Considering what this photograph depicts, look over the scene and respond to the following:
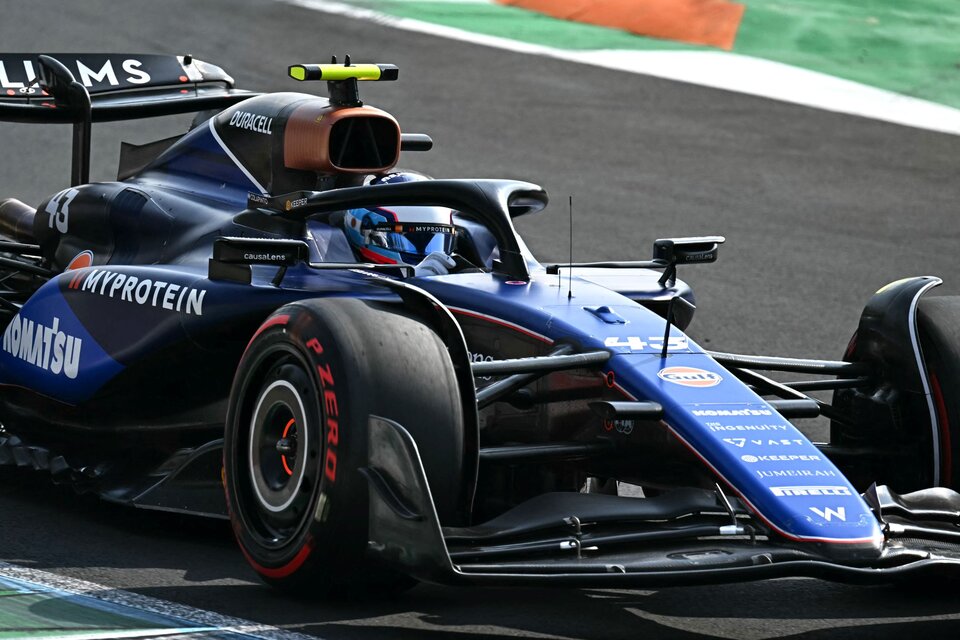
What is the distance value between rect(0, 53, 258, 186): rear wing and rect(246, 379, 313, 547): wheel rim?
314 cm

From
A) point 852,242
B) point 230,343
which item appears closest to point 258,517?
point 230,343

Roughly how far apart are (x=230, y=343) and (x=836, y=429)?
225 centimetres

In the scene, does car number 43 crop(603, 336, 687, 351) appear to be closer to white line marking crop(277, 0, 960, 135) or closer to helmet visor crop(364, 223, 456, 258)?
helmet visor crop(364, 223, 456, 258)

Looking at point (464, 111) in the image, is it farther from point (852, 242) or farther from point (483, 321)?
point (483, 321)

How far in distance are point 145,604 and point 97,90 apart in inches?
160

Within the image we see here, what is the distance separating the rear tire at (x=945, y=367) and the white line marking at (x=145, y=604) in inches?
96.8

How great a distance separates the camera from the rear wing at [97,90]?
794 centimetres

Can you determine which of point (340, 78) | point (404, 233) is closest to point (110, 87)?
point (340, 78)

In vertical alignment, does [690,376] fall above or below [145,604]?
above

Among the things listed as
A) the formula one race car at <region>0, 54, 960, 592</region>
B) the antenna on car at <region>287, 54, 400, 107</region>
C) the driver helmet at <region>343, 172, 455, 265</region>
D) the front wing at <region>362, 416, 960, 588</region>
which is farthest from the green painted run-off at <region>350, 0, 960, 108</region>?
the front wing at <region>362, 416, 960, 588</region>

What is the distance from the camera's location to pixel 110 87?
832 cm

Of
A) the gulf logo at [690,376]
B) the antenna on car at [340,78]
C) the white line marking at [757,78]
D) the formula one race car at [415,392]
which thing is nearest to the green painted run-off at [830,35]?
the white line marking at [757,78]

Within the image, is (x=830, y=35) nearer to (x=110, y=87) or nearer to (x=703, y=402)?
(x=110, y=87)

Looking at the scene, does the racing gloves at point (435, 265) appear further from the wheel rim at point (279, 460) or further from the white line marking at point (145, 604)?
the white line marking at point (145, 604)
